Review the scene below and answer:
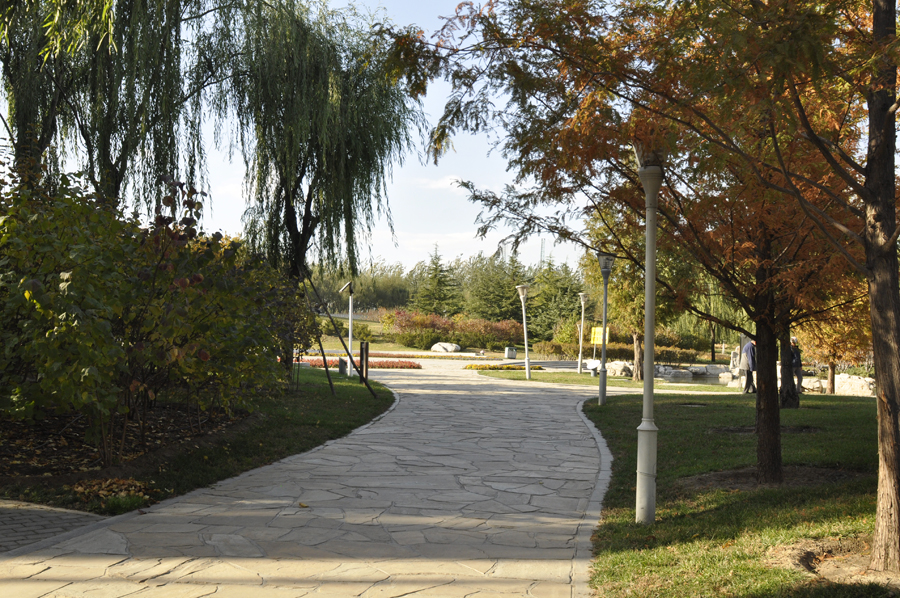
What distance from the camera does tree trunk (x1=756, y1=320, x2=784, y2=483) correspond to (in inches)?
267

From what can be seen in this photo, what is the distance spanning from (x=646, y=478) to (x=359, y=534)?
93.6 inches

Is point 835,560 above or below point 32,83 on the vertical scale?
below

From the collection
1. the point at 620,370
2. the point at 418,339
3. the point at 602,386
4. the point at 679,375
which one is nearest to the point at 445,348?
the point at 418,339

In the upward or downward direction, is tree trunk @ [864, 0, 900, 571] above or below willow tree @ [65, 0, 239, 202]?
below

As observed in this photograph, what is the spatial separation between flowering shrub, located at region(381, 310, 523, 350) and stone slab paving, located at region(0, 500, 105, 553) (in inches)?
1489

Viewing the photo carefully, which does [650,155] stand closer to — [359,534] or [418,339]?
[359,534]

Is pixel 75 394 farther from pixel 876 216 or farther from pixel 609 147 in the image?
pixel 876 216

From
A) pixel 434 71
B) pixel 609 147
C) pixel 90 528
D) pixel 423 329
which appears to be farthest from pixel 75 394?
pixel 423 329

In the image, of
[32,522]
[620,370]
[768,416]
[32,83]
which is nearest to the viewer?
[32,522]

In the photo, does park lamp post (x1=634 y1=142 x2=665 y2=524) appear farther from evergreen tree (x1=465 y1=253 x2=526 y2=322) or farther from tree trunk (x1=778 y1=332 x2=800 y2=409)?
evergreen tree (x1=465 y1=253 x2=526 y2=322)

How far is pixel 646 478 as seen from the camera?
5645 millimetres

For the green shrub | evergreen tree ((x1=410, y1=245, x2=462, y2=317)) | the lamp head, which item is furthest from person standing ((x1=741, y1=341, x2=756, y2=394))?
evergreen tree ((x1=410, y1=245, x2=462, y2=317))

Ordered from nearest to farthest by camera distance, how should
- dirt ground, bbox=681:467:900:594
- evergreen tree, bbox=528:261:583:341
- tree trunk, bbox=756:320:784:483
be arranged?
dirt ground, bbox=681:467:900:594 → tree trunk, bbox=756:320:784:483 → evergreen tree, bbox=528:261:583:341

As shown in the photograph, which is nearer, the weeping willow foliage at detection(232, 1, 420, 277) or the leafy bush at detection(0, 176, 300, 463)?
the leafy bush at detection(0, 176, 300, 463)
